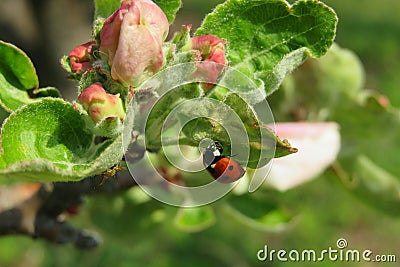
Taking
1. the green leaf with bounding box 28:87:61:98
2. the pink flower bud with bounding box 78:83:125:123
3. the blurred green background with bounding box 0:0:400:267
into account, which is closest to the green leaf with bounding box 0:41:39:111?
the green leaf with bounding box 28:87:61:98

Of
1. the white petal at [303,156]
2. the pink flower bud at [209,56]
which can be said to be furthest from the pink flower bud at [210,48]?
the white petal at [303,156]

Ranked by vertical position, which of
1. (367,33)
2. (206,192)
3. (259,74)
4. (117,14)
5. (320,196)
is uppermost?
(117,14)

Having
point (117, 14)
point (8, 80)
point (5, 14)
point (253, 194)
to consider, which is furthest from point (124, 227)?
point (5, 14)

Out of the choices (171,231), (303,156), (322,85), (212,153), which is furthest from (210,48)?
(171,231)

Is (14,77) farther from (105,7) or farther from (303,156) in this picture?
(303,156)

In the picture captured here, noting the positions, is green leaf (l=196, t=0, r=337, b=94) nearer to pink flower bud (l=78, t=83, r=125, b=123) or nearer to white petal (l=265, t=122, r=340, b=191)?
pink flower bud (l=78, t=83, r=125, b=123)

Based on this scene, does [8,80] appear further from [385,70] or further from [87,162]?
[385,70]
